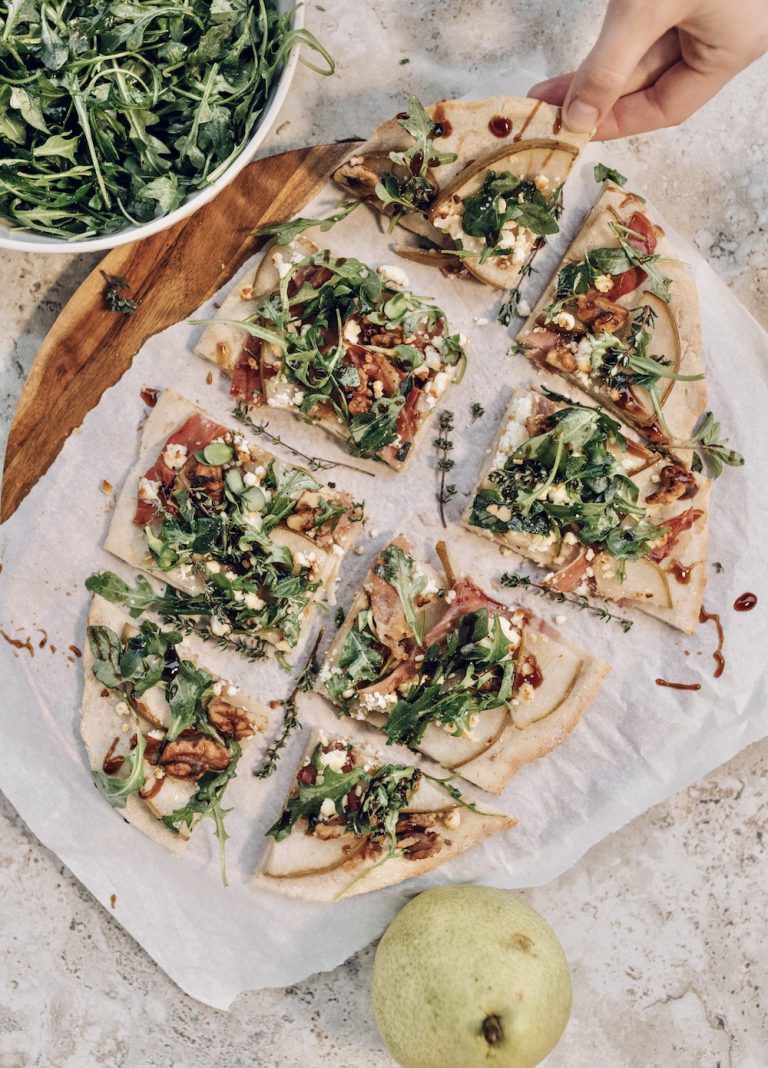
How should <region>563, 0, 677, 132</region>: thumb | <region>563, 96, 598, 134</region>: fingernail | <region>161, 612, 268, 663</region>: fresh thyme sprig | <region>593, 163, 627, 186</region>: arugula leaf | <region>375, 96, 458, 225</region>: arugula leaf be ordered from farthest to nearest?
<region>161, 612, 268, 663</region>: fresh thyme sprig, <region>593, 163, 627, 186</region>: arugula leaf, <region>375, 96, 458, 225</region>: arugula leaf, <region>563, 96, 598, 134</region>: fingernail, <region>563, 0, 677, 132</region>: thumb

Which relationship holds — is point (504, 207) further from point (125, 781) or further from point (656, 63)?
point (125, 781)

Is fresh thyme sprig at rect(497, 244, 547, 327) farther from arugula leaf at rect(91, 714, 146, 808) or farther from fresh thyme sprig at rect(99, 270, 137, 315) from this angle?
arugula leaf at rect(91, 714, 146, 808)

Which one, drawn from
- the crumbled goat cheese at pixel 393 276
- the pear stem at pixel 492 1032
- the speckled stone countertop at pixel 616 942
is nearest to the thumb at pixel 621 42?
the speckled stone countertop at pixel 616 942

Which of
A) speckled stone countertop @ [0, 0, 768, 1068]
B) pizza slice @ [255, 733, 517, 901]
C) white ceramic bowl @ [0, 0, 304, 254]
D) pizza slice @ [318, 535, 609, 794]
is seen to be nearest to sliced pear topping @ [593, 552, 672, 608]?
pizza slice @ [318, 535, 609, 794]

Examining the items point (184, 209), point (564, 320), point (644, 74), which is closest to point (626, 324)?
point (564, 320)

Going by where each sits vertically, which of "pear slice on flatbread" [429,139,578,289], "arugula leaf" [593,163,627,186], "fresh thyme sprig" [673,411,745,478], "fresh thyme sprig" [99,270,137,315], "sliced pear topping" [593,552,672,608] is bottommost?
"sliced pear topping" [593,552,672,608]

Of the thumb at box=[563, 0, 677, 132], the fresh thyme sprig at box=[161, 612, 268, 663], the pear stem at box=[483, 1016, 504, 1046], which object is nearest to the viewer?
the thumb at box=[563, 0, 677, 132]
